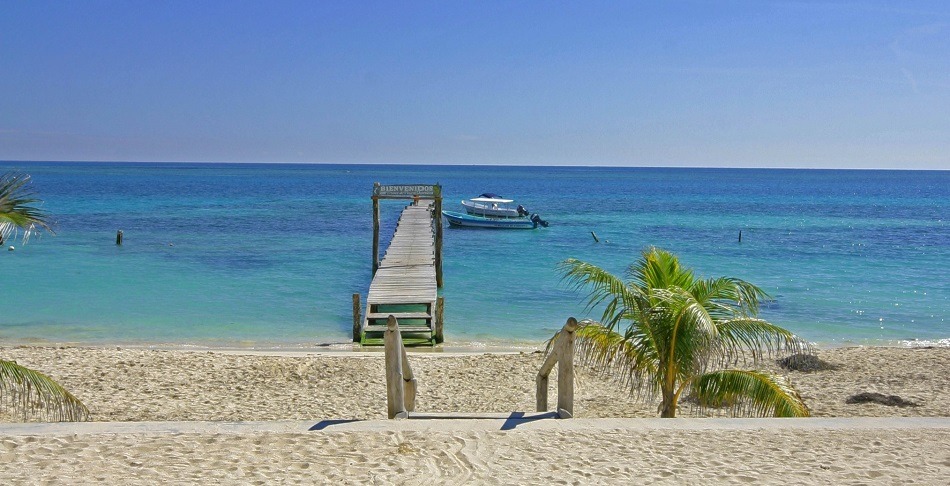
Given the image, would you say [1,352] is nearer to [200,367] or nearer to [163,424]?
[200,367]

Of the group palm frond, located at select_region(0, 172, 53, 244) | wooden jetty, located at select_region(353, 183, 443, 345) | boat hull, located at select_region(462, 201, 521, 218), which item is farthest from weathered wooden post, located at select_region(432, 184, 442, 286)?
palm frond, located at select_region(0, 172, 53, 244)

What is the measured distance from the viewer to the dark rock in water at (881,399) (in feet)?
38.3

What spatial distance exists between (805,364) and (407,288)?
9.35 metres

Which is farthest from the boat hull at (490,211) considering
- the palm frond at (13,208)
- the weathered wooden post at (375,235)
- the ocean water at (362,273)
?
the palm frond at (13,208)

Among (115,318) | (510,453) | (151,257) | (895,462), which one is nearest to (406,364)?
(510,453)

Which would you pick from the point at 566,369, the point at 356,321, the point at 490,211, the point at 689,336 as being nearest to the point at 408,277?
the point at 356,321

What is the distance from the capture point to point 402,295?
18.8 meters

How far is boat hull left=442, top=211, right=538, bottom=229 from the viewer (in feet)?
150

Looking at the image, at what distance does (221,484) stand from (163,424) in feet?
5.22

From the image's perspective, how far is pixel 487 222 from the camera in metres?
46.0

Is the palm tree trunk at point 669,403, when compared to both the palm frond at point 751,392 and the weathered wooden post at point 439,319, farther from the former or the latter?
the weathered wooden post at point 439,319

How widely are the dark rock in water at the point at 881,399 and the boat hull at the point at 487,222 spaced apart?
1345 inches

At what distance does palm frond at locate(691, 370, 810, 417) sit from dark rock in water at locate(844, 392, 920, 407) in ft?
13.4

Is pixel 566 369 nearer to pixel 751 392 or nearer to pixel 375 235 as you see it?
pixel 751 392
